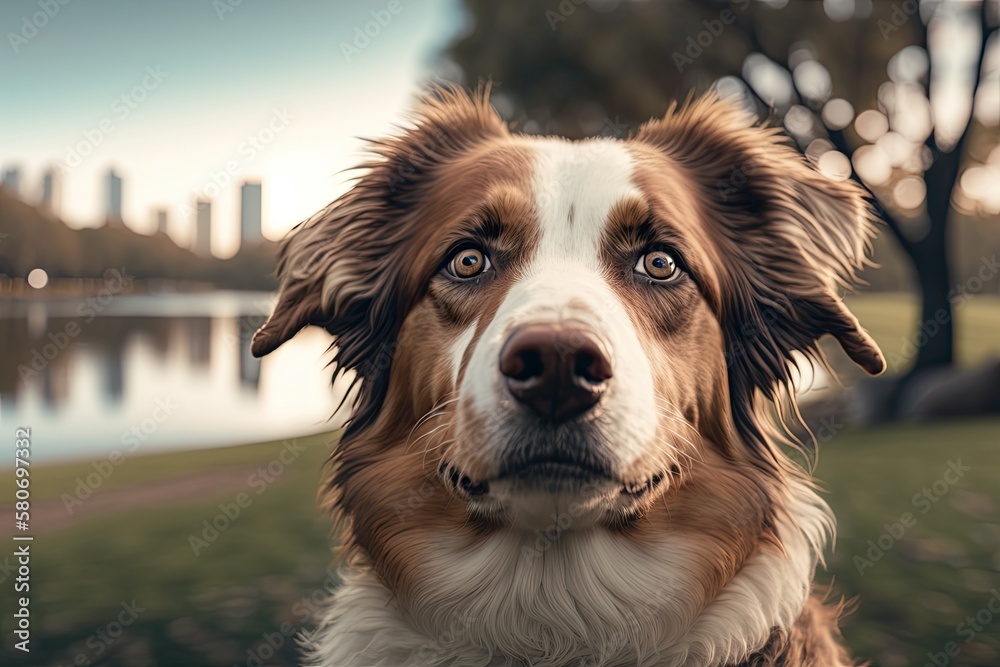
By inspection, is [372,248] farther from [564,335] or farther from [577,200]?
[564,335]

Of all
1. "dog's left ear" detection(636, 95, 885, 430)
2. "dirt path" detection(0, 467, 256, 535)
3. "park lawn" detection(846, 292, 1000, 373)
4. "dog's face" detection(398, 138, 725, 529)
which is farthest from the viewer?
"park lawn" detection(846, 292, 1000, 373)

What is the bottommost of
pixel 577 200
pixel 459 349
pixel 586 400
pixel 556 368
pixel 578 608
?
pixel 578 608

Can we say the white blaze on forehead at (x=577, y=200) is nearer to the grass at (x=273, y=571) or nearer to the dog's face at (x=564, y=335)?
the dog's face at (x=564, y=335)

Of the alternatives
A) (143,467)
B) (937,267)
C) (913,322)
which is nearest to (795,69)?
(937,267)

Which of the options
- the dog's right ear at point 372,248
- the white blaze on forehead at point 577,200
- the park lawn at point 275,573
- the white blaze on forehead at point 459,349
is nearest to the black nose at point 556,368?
the white blaze on forehead at point 459,349

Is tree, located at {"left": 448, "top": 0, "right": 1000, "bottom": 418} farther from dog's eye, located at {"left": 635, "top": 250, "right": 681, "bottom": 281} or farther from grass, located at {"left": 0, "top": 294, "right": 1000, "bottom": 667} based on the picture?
dog's eye, located at {"left": 635, "top": 250, "right": 681, "bottom": 281}

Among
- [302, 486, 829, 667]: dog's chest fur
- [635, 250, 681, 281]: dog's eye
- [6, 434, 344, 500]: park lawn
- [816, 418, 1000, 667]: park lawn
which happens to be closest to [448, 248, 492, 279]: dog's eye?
[635, 250, 681, 281]: dog's eye
